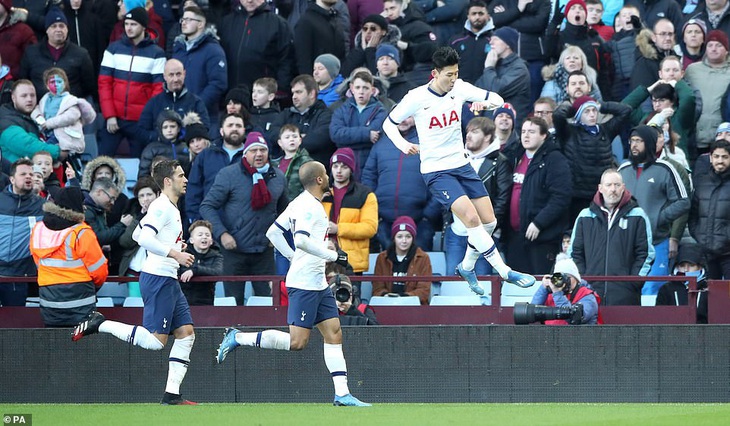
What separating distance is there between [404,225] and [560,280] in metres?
2.14

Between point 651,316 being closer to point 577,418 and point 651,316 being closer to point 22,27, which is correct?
point 577,418

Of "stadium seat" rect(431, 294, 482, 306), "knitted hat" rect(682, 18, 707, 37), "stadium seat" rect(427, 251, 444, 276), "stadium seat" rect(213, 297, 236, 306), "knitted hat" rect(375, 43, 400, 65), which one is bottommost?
"stadium seat" rect(213, 297, 236, 306)

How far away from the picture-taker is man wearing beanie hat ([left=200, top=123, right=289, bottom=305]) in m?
14.6

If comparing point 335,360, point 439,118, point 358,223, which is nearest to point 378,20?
point 358,223

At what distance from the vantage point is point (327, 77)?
654 inches

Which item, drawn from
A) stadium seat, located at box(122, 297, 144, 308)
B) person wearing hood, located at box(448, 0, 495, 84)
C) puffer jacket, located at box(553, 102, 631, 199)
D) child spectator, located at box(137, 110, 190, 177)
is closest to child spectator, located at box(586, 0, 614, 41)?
person wearing hood, located at box(448, 0, 495, 84)

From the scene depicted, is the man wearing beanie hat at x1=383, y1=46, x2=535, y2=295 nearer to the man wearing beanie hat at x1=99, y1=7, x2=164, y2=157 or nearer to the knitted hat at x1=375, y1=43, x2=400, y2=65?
the knitted hat at x1=375, y1=43, x2=400, y2=65

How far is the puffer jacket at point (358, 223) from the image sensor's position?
14.4 m

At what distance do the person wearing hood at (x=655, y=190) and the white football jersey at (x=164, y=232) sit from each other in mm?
5399

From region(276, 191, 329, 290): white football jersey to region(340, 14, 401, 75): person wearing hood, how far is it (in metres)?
5.44

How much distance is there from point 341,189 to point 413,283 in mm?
1362

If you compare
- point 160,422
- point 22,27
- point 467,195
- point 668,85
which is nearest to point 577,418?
point 467,195

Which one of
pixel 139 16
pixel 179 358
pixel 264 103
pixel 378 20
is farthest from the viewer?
pixel 139 16

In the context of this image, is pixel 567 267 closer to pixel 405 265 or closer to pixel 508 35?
pixel 405 265
